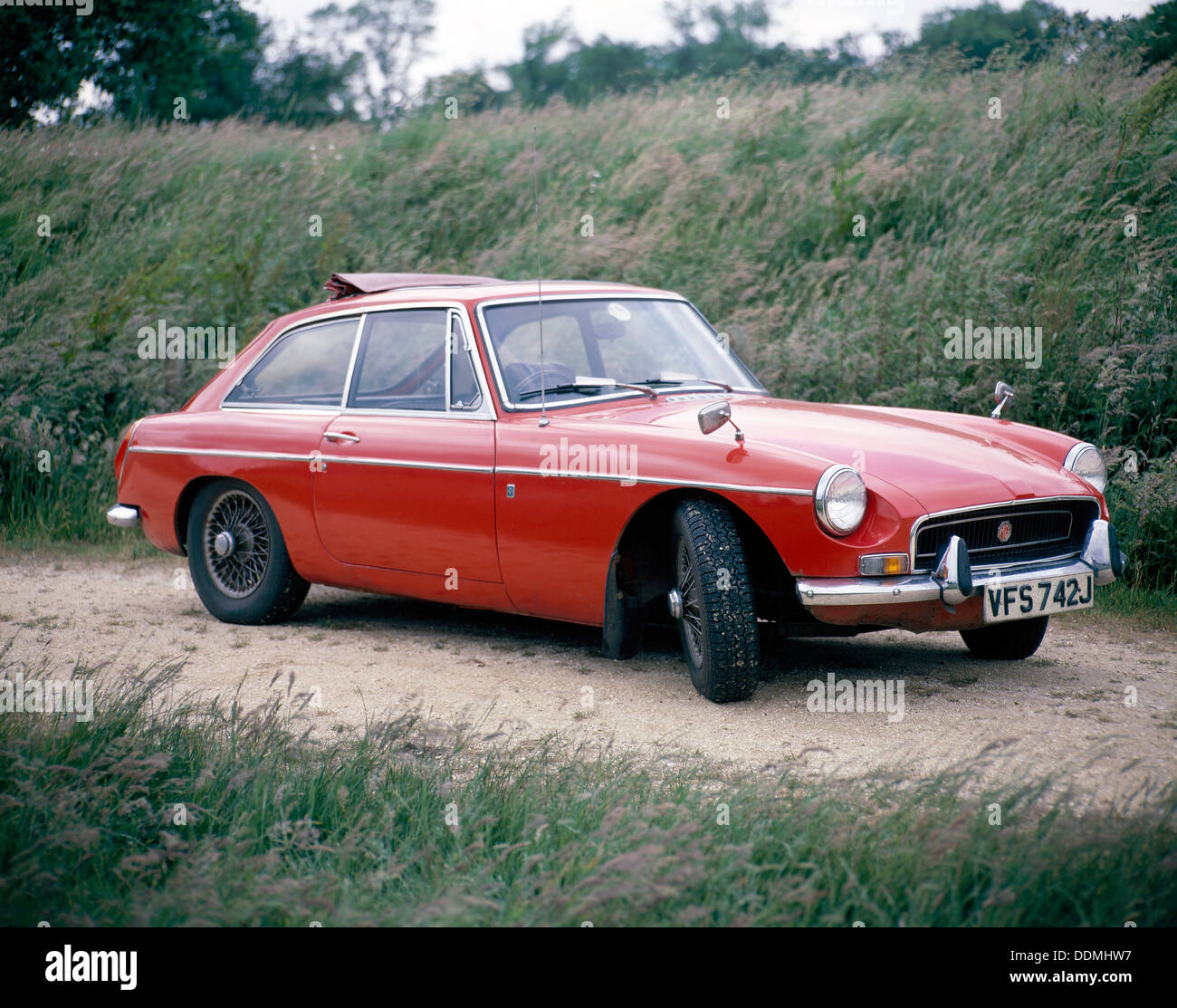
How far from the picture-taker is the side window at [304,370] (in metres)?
5.79

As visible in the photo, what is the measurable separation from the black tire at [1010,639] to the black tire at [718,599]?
51.5 inches

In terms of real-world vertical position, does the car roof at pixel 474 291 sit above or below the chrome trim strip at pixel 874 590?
above

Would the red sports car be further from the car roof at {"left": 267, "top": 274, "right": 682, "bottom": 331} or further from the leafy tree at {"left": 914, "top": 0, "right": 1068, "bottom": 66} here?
the leafy tree at {"left": 914, "top": 0, "right": 1068, "bottom": 66}

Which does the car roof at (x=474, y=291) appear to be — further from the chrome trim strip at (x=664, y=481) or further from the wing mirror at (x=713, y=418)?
the wing mirror at (x=713, y=418)

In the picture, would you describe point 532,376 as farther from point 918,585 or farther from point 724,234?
point 724,234

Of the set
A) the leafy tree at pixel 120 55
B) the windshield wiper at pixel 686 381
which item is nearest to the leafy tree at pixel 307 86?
the leafy tree at pixel 120 55

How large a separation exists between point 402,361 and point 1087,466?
3069 mm

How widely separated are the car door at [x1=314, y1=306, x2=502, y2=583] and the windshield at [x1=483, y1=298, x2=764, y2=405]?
183 millimetres

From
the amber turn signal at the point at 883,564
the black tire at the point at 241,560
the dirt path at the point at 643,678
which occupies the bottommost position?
the dirt path at the point at 643,678

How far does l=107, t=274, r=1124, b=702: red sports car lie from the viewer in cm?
416
